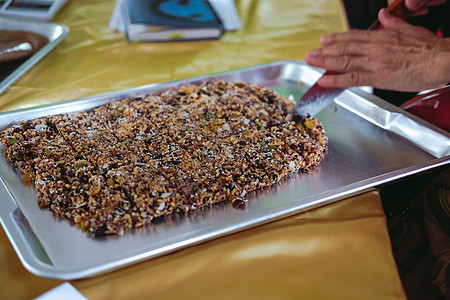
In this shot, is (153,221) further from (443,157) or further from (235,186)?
(443,157)

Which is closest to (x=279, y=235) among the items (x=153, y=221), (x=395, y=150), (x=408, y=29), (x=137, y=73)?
(x=153, y=221)

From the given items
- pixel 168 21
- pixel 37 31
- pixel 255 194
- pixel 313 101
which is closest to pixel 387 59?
pixel 313 101

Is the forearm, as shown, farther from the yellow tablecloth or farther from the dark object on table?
the dark object on table

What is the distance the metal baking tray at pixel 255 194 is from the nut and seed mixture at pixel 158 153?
3 cm

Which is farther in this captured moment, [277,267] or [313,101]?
[313,101]

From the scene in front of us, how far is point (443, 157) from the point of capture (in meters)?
0.91

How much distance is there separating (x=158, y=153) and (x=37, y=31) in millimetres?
1007

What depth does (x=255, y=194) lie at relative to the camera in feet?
2.75

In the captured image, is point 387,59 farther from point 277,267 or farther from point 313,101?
point 277,267

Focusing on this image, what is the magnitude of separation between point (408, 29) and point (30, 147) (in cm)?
107

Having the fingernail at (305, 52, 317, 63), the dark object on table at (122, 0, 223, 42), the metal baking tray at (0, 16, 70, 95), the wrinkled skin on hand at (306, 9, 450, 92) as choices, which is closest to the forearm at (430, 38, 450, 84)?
the wrinkled skin on hand at (306, 9, 450, 92)

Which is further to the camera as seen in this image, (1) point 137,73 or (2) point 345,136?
(1) point 137,73

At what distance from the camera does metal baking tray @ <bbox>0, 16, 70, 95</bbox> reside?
1357 millimetres

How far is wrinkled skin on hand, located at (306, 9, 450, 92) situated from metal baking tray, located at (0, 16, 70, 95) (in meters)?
1.02
